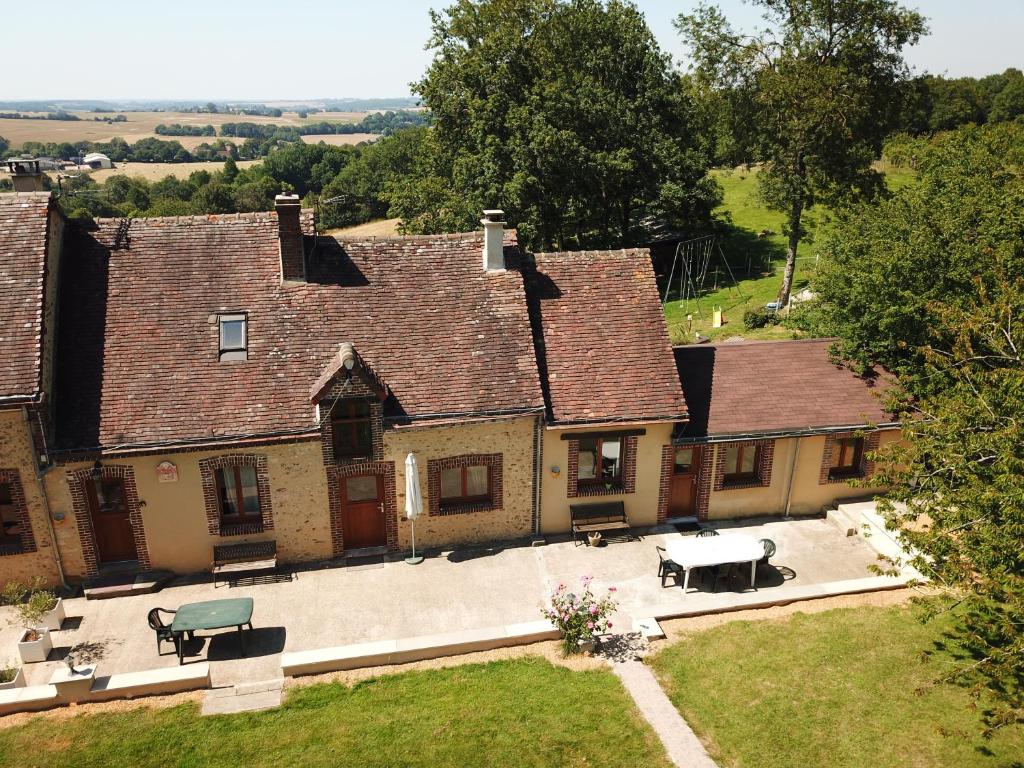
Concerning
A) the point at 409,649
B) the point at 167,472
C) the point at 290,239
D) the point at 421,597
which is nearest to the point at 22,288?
the point at 167,472

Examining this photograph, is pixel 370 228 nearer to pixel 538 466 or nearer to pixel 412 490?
pixel 538 466

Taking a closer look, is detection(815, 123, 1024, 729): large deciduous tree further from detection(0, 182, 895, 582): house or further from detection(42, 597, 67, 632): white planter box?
detection(42, 597, 67, 632): white planter box

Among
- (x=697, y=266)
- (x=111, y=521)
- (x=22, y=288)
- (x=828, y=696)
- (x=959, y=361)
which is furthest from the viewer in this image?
(x=697, y=266)

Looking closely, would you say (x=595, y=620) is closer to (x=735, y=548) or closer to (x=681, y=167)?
(x=735, y=548)

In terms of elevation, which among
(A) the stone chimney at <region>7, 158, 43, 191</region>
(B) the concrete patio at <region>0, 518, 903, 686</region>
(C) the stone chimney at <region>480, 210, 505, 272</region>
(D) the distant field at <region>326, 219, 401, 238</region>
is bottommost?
(D) the distant field at <region>326, 219, 401, 238</region>

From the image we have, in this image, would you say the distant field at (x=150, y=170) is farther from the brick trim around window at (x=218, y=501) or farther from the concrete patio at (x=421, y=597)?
the concrete patio at (x=421, y=597)

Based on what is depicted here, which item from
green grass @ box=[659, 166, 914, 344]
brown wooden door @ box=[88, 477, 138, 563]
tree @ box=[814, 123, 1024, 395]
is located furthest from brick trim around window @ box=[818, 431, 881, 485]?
brown wooden door @ box=[88, 477, 138, 563]

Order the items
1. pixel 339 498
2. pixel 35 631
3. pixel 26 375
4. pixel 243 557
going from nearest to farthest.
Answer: pixel 35 631 < pixel 26 375 < pixel 243 557 < pixel 339 498
